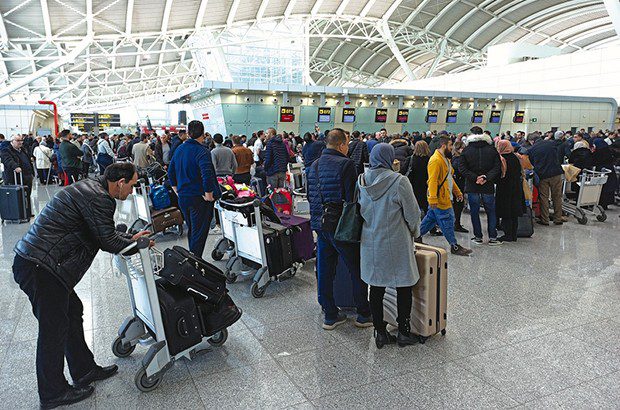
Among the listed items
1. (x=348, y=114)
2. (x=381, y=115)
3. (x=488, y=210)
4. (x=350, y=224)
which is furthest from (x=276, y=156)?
(x=381, y=115)

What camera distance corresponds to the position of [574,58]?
24.6 metres

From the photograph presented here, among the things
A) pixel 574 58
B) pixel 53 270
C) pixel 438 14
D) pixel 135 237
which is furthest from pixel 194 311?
pixel 438 14

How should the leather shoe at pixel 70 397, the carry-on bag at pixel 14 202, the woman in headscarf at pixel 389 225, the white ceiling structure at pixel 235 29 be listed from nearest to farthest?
1. the leather shoe at pixel 70 397
2. the woman in headscarf at pixel 389 225
3. the carry-on bag at pixel 14 202
4. the white ceiling structure at pixel 235 29

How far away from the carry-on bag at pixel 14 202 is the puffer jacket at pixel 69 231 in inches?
289

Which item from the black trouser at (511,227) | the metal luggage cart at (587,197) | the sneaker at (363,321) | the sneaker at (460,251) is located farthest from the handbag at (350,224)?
the metal luggage cart at (587,197)

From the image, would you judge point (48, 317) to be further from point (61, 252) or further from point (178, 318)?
point (178, 318)

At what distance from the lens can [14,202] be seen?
28.7ft

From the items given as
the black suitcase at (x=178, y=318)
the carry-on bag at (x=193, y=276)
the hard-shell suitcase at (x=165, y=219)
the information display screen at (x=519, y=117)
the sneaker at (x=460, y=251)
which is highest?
the information display screen at (x=519, y=117)

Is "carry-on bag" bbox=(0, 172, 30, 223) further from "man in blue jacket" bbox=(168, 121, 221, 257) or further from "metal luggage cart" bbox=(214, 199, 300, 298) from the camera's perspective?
"metal luggage cart" bbox=(214, 199, 300, 298)

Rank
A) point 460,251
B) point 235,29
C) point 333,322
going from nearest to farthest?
1. point 333,322
2. point 460,251
3. point 235,29

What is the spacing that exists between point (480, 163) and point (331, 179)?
388cm

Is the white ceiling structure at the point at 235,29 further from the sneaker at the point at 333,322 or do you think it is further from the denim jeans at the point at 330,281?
the sneaker at the point at 333,322

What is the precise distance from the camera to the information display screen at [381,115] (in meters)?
20.4

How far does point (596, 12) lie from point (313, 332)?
4624cm
